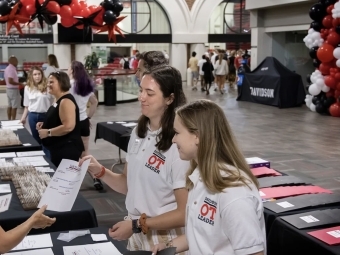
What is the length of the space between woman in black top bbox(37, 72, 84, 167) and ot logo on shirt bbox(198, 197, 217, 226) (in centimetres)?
308

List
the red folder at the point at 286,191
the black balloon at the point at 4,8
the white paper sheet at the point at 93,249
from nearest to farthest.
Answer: the white paper sheet at the point at 93,249 → the red folder at the point at 286,191 → the black balloon at the point at 4,8

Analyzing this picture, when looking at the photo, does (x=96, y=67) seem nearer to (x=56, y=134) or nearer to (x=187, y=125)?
(x=56, y=134)

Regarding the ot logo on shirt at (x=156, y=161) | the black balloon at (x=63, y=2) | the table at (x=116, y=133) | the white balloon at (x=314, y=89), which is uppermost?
the black balloon at (x=63, y=2)

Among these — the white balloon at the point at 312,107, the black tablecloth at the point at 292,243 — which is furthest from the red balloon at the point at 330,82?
the black tablecloth at the point at 292,243

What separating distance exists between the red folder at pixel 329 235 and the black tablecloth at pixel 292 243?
25mm

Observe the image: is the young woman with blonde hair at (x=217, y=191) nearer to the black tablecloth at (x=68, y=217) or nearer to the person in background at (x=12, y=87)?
the black tablecloth at (x=68, y=217)

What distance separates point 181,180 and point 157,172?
14 cm

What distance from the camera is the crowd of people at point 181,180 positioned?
178cm

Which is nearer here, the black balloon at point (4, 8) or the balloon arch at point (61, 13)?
the black balloon at point (4, 8)

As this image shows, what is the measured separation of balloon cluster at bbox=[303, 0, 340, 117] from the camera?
12117mm

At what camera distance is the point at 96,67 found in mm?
16344

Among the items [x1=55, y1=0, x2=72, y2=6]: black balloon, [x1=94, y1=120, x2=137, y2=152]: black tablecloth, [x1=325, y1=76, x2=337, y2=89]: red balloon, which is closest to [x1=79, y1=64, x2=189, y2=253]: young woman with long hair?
[x1=94, y1=120, x2=137, y2=152]: black tablecloth

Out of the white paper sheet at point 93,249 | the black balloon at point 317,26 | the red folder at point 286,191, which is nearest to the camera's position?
the white paper sheet at point 93,249

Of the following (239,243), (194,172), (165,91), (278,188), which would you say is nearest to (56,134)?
(278,188)
